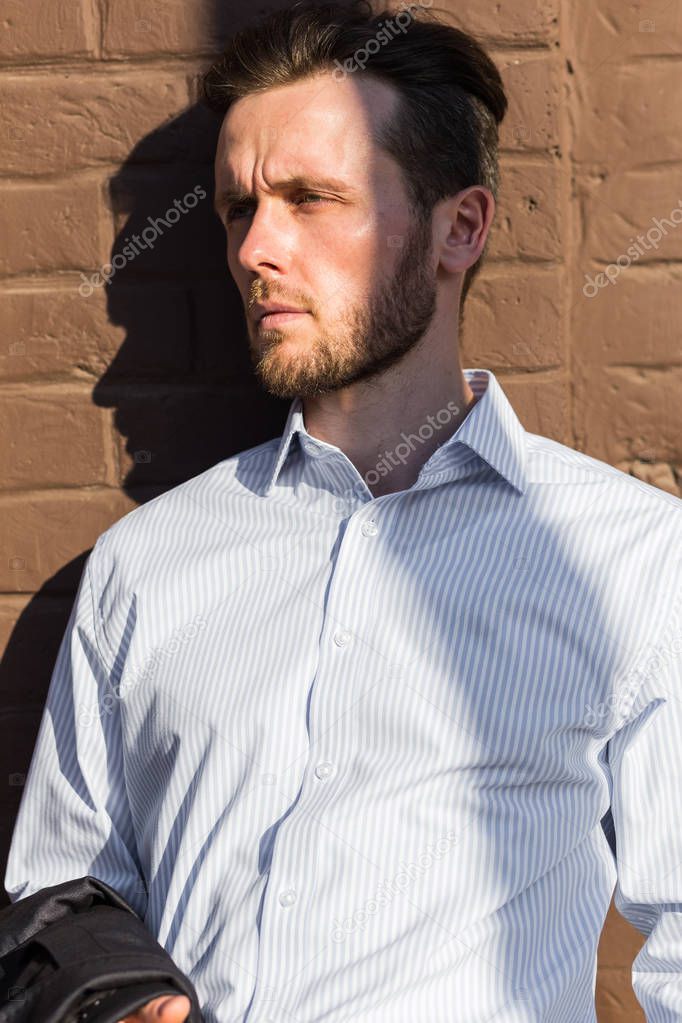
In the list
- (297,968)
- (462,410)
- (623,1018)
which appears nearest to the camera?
(297,968)

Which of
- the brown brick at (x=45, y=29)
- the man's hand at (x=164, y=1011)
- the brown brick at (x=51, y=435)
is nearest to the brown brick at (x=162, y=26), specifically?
the brown brick at (x=45, y=29)

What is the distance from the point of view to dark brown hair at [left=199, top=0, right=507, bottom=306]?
Answer: 1616 millimetres

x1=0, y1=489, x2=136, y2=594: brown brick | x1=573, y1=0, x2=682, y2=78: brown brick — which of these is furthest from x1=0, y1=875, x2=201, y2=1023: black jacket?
x1=573, y1=0, x2=682, y2=78: brown brick

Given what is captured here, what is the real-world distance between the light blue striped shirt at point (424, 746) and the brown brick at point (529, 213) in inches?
A: 14.2

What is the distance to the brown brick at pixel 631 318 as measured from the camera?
178 cm

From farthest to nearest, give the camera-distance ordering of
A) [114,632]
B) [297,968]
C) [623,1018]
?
[623,1018], [114,632], [297,968]

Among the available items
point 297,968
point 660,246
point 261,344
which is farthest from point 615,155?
point 297,968

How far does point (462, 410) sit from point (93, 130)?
783 mm

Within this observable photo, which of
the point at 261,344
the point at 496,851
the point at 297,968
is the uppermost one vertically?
the point at 261,344

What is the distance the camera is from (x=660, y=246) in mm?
1771

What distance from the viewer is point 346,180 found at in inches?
61.9

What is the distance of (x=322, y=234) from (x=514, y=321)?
397 millimetres

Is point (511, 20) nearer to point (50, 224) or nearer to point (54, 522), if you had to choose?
point (50, 224)

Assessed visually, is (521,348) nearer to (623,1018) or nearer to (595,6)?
(595,6)
